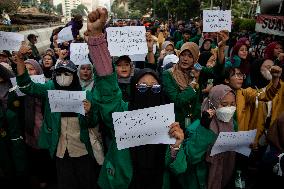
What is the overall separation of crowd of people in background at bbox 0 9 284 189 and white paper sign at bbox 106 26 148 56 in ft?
0.38

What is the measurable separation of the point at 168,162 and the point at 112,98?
60 cm

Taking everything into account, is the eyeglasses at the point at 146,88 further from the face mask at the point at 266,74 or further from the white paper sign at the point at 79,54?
the face mask at the point at 266,74

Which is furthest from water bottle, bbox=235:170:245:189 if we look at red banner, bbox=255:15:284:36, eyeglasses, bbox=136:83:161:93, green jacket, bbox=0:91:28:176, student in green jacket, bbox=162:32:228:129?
red banner, bbox=255:15:284:36

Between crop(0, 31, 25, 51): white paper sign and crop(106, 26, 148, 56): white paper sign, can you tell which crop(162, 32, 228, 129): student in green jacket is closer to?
crop(106, 26, 148, 56): white paper sign

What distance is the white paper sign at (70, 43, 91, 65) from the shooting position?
13.6 feet

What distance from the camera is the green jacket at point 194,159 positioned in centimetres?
248

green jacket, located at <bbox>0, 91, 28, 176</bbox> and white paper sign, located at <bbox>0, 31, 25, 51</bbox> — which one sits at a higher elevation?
white paper sign, located at <bbox>0, 31, 25, 51</bbox>

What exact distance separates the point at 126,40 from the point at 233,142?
1773mm

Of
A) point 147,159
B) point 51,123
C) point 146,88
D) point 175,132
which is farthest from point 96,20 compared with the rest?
point 51,123

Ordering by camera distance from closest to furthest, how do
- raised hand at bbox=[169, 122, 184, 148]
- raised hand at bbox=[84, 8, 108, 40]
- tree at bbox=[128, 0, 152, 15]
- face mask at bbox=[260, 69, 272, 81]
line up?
raised hand at bbox=[84, 8, 108, 40], raised hand at bbox=[169, 122, 184, 148], face mask at bbox=[260, 69, 272, 81], tree at bbox=[128, 0, 152, 15]

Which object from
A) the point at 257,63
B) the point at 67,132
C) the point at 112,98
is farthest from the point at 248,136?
the point at 257,63

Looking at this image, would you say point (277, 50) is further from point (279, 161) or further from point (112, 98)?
point (112, 98)

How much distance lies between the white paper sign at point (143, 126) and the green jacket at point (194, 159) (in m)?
0.19

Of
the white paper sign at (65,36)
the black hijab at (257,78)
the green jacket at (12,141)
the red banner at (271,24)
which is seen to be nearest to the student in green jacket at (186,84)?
the black hijab at (257,78)
